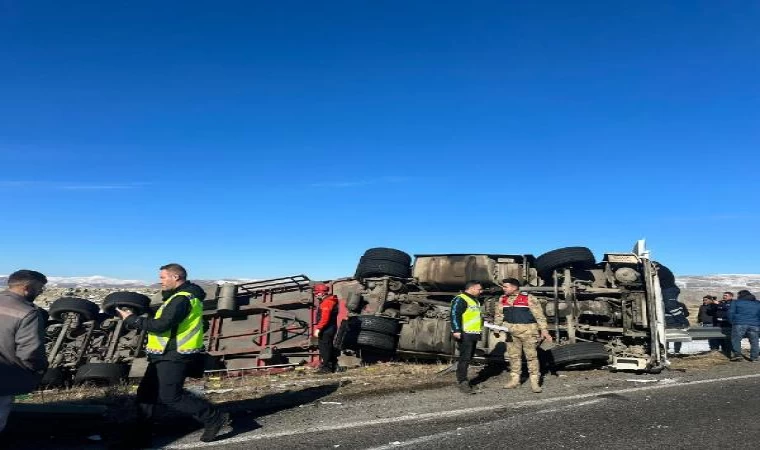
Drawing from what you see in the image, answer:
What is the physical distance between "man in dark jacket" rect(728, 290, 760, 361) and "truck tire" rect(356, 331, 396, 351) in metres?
7.28

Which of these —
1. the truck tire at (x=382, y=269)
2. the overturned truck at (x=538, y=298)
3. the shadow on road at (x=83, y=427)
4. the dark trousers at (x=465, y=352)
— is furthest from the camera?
the truck tire at (x=382, y=269)

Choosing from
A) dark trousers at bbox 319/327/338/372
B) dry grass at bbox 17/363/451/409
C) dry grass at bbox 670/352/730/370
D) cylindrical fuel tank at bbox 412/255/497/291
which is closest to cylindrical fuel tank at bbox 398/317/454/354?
dry grass at bbox 17/363/451/409

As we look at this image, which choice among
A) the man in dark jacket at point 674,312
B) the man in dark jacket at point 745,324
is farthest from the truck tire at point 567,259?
the man in dark jacket at point 674,312

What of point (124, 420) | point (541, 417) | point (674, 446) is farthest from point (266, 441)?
point (674, 446)

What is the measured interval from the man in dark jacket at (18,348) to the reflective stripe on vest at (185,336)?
2.82 ft

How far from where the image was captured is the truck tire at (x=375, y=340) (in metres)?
9.39

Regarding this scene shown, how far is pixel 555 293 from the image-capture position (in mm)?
9102

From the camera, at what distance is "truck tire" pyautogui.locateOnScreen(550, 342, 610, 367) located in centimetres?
817

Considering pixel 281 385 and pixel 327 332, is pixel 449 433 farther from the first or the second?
pixel 327 332

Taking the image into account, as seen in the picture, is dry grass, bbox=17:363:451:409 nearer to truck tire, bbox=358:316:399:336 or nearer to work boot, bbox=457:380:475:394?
work boot, bbox=457:380:475:394

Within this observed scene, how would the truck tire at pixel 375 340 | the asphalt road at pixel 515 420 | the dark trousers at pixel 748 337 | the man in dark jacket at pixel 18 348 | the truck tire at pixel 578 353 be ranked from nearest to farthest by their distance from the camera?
the man in dark jacket at pixel 18 348 < the asphalt road at pixel 515 420 < the truck tire at pixel 578 353 < the truck tire at pixel 375 340 < the dark trousers at pixel 748 337

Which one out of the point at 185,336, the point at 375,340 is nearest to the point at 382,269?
the point at 375,340

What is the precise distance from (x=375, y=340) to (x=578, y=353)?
3462 millimetres

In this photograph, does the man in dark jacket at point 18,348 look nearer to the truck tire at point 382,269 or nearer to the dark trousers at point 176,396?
the dark trousers at point 176,396
